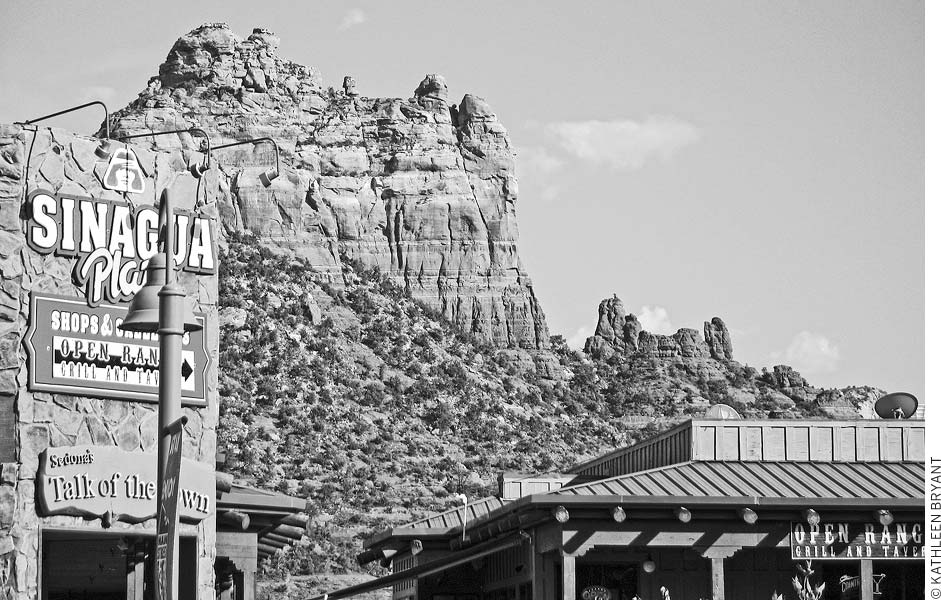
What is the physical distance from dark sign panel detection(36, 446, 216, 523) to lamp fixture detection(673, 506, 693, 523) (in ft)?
27.4

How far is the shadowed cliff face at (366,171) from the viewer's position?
11894 cm

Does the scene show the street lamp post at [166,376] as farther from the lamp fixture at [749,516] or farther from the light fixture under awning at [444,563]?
the light fixture under awning at [444,563]

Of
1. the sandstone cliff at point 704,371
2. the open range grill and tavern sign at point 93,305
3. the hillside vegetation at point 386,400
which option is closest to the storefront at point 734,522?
the open range grill and tavern sign at point 93,305

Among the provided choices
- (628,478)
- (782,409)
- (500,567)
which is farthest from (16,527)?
(782,409)

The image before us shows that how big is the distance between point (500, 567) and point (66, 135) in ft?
53.4

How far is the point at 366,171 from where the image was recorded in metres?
126

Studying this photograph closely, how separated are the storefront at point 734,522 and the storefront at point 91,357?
6570 millimetres

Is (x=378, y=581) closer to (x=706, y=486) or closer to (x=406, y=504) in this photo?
(x=706, y=486)

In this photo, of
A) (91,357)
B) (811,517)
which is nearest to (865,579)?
(811,517)

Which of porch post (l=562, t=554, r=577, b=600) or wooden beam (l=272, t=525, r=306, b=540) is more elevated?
wooden beam (l=272, t=525, r=306, b=540)

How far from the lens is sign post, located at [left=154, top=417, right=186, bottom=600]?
14016 millimetres

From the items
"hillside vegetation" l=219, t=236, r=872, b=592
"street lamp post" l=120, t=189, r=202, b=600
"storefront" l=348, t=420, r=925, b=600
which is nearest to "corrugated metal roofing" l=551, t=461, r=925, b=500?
"storefront" l=348, t=420, r=925, b=600

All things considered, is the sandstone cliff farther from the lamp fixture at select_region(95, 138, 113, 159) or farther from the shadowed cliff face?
the lamp fixture at select_region(95, 138, 113, 159)

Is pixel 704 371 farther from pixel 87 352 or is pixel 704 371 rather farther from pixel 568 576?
pixel 87 352
